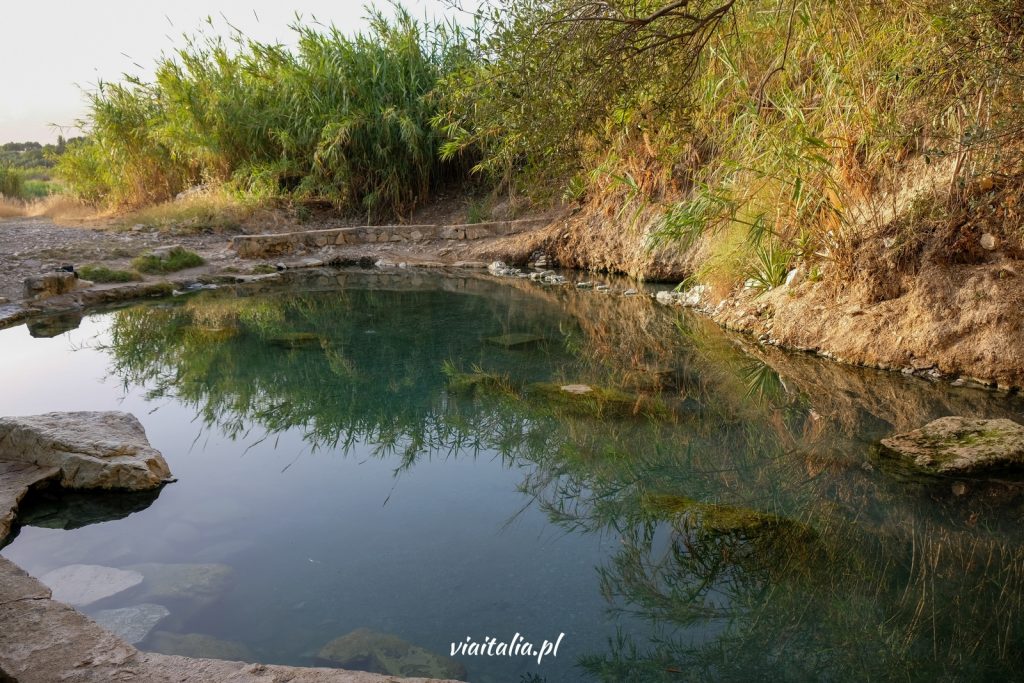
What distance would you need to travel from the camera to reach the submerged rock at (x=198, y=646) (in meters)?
2.15

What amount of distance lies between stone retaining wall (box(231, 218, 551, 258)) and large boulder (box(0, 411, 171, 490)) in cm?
762

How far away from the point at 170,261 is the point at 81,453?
6.90m

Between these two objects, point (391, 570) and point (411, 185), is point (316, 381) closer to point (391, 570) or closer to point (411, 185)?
point (391, 570)

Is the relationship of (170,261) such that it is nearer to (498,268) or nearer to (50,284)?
(50,284)

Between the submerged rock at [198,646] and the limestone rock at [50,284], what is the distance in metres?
6.58

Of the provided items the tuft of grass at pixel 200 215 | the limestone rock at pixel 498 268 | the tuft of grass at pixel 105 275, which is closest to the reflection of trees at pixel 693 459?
the tuft of grass at pixel 105 275

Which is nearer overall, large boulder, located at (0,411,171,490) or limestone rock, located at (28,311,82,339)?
large boulder, located at (0,411,171,490)

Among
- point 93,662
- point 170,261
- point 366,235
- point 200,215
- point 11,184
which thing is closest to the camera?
point 93,662

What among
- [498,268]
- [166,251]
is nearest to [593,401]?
[498,268]

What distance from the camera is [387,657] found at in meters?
2.13

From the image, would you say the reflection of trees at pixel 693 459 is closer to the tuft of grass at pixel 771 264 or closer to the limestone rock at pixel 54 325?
the limestone rock at pixel 54 325

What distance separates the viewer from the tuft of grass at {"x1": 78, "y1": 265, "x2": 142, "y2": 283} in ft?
27.8

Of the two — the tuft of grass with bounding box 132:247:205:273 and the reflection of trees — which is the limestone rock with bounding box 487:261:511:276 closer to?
the reflection of trees

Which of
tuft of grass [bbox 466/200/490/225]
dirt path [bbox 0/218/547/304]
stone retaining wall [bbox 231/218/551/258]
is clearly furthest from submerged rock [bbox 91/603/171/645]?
tuft of grass [bbox 466/200/490/225]
